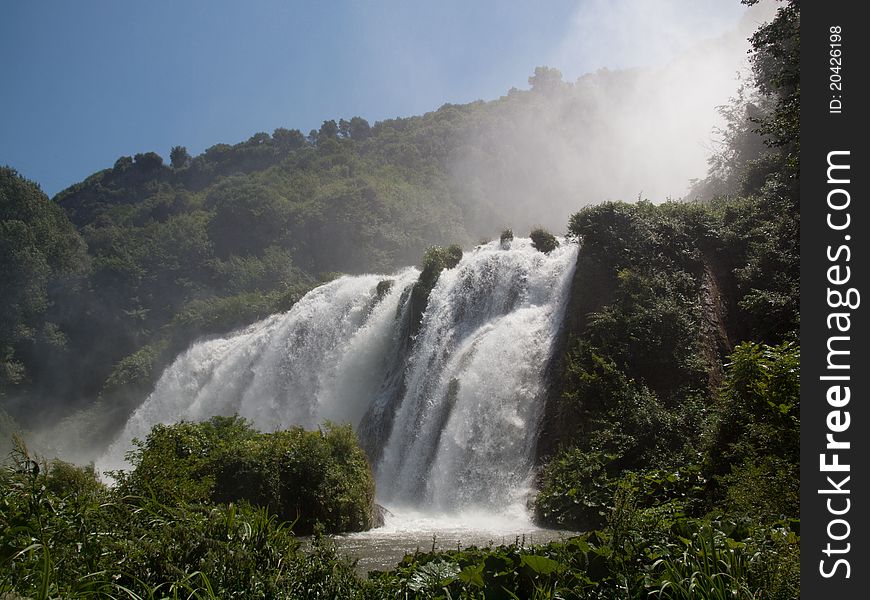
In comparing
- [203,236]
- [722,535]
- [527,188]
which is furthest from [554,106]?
[722,535]

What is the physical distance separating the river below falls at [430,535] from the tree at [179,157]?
9460 centimetres

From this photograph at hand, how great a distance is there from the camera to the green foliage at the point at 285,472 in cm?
1270

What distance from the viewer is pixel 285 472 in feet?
43.7

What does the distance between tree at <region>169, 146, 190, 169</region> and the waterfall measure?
71.4 meters

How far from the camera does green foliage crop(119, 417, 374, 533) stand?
1270 centimetres

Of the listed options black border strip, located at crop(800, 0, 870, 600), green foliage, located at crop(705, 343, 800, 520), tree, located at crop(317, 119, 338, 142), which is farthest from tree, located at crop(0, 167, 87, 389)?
black border strip, located at crop(800, 0, 870, 600)

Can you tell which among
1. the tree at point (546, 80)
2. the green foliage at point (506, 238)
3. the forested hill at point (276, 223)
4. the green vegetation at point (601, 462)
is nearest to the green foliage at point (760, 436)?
the green vegetation at point (601, 462)

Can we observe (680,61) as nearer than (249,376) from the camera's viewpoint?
No

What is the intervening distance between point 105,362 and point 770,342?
5586 cm

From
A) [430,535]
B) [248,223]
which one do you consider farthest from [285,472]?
[248,223]

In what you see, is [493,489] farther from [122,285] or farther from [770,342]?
[122,285]

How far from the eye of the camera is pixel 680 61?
69062 millimetres

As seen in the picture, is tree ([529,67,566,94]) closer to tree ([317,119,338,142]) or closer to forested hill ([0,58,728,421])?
forested hill ([0,58,728,421])

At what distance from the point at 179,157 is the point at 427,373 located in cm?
9085
